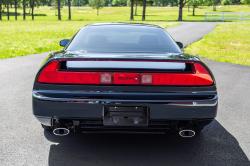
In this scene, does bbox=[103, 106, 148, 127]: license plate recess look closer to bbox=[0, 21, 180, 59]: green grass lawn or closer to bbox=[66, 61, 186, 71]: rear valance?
bbox=[66, 61, 186, 71]: rear valance

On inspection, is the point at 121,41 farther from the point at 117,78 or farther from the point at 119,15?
the point at 119,15

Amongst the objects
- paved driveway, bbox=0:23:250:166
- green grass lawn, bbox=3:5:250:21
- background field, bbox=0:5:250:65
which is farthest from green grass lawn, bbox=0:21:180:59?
green grass lawn, bbox=3:5:250:21

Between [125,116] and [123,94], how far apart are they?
0.21 m

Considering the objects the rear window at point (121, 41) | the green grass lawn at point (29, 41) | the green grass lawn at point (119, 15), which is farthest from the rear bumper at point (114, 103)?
the green grass lawn at point (119, 15)

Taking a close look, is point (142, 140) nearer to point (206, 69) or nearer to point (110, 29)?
→ point (206, 69)

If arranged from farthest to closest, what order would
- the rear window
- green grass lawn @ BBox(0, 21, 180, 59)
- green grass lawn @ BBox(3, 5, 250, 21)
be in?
1. green grass lawn @ BBox(3, 5, 250, 21)
2. green grass lawn @ BBox(0, 21, 180, 59)
3. the rear window

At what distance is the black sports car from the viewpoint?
277cm

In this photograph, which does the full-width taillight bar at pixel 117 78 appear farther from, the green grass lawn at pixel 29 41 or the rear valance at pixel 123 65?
the green grass lawn at pixel 29 41

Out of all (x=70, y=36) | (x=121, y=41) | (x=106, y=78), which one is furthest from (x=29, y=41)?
(x=106, y=78)

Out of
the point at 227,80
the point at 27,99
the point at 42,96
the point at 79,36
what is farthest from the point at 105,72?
the point at 227,80

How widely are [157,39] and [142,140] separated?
1.40 m

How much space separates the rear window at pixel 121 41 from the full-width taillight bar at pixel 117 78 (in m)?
0.69

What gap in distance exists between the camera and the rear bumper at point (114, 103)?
2762mm

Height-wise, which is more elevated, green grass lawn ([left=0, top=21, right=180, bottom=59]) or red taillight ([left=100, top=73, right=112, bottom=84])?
red taillight ([left=100, top=73, right=112, bottom=84])
